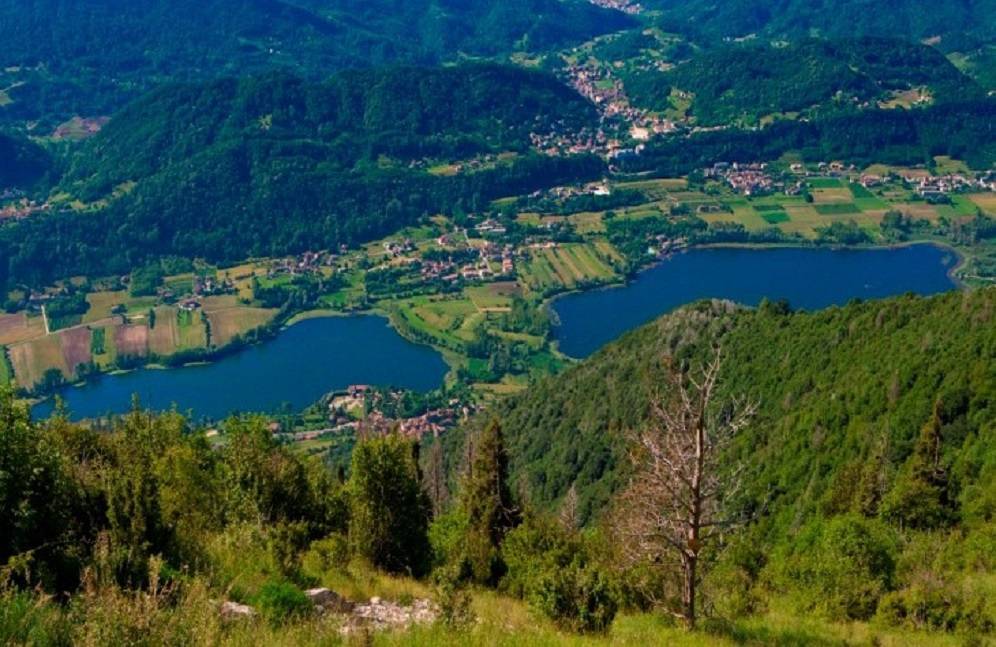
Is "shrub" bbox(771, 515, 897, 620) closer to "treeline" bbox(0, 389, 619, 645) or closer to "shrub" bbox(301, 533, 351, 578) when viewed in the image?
"treeline" bbox(0, 389, 619, 645)

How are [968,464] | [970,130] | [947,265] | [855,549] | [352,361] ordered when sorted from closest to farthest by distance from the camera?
[855,549] → [968,464] → [352,361] → [947,265] → [970,130]

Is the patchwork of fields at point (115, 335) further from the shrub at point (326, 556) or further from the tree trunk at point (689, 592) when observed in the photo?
the tree trunk at point (689, 592)

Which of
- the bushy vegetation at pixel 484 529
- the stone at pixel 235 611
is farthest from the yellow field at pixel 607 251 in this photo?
the stone at pixel 235 611

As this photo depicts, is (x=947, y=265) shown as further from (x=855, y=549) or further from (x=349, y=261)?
(x=855, y=549)

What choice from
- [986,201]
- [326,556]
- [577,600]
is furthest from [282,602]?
[986,201]

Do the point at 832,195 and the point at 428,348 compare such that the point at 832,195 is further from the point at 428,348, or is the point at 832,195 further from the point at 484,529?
the point at 484,529

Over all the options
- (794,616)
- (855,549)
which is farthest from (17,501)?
(855,549)
